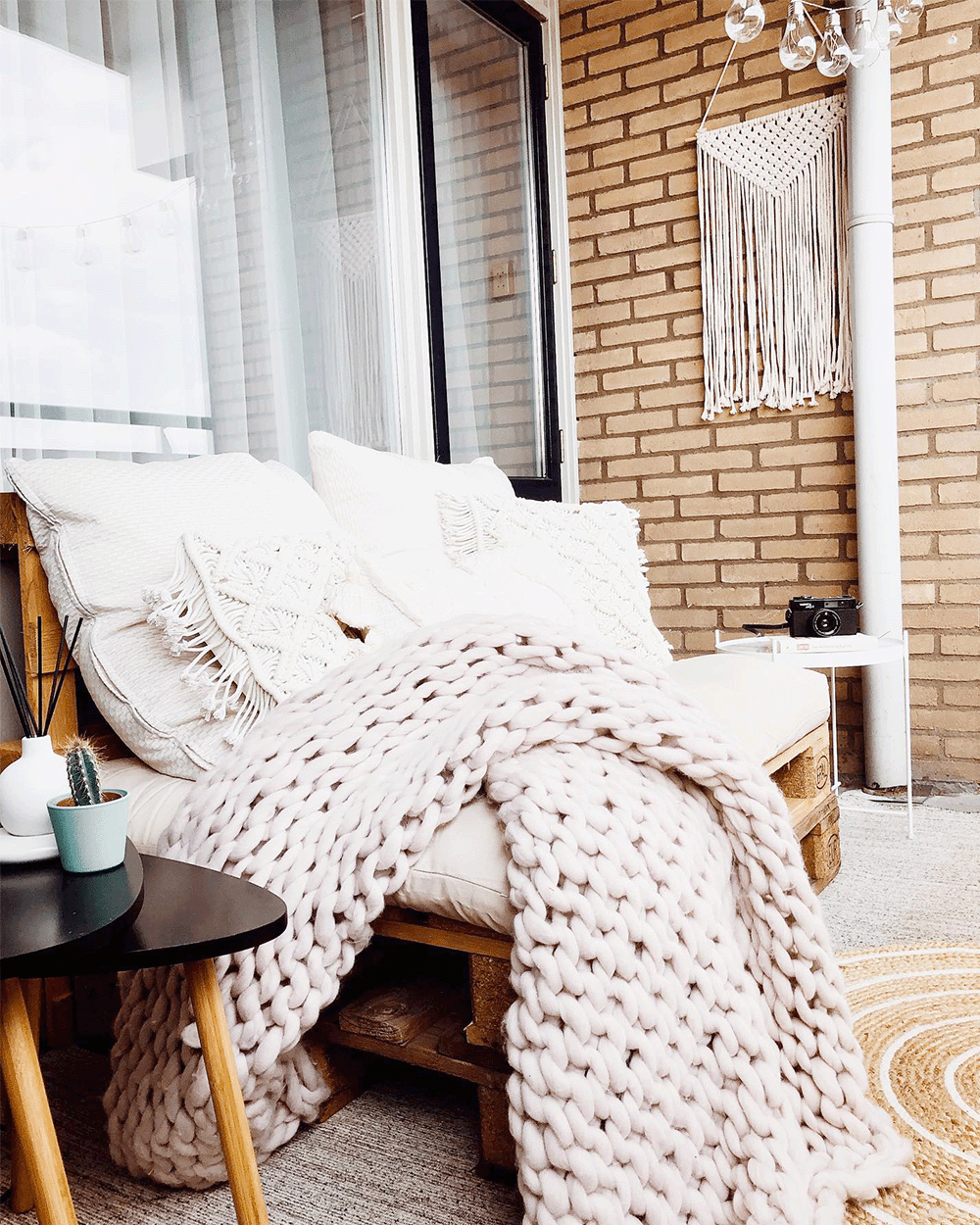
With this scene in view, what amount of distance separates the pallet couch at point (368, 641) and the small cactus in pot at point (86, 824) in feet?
1.09

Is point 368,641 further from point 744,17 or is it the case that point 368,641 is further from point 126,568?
point 744,17

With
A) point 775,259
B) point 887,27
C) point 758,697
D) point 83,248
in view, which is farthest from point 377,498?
point 775,259

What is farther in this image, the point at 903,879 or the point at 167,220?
the point at 903,879

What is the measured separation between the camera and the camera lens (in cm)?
235

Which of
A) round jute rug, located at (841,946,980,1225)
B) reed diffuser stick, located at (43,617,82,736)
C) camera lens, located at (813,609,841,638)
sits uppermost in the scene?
reed diffuser stick, located at (43,617,82,736)

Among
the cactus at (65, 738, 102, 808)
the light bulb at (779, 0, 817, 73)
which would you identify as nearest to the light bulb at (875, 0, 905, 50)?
the light bulb at (779, 0, 817, 73)

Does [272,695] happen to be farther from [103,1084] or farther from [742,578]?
[742,578]

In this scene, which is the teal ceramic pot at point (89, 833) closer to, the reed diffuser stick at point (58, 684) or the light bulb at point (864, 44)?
the reed diffuser stick at point (58, 684)

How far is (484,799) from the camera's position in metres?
1.20

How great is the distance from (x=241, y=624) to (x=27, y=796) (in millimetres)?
403

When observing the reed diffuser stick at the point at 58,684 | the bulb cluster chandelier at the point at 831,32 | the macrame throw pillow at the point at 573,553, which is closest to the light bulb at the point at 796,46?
the bulb cluster chandelier at the point at 831,32

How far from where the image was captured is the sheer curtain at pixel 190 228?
1801 mm

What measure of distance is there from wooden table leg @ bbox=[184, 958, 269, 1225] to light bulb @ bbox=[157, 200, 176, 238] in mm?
1573

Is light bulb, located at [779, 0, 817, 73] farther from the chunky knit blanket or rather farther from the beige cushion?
the chunky knit blanket
